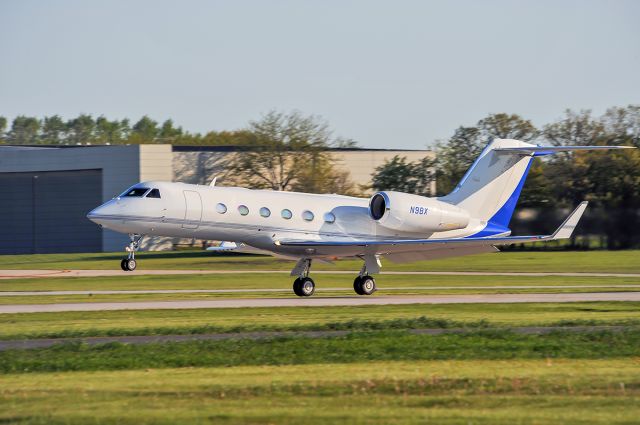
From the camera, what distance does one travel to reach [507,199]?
32.2 m

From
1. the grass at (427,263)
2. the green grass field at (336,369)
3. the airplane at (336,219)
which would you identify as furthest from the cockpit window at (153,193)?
the grass at (427,263)

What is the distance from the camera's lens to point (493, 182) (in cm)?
3180

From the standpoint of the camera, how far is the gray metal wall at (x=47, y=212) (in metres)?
73.2

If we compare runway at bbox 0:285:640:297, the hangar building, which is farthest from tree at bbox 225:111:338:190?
runway at bbox 0:285:640:297

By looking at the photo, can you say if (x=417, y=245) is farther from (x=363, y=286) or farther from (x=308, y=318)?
(x=308, y=318)

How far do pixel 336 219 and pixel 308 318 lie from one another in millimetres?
9252

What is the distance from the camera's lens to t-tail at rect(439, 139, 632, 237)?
104ft

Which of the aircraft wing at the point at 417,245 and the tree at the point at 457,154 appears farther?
the tree at the point at 457,154

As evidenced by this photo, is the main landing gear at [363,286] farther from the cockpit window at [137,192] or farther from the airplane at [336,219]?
the cockpit window at [137,192]

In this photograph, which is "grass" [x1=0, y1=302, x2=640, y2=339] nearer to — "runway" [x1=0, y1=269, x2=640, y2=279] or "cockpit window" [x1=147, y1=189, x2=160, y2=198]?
"cockpit window" [x1=147, y1=189, x2=160, y2=198]

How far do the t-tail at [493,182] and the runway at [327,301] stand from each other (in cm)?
417

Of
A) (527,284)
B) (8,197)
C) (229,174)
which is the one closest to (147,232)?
(527,284)

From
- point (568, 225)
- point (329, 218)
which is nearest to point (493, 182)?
point (329, 218)

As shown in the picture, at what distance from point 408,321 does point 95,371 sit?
305 inches
